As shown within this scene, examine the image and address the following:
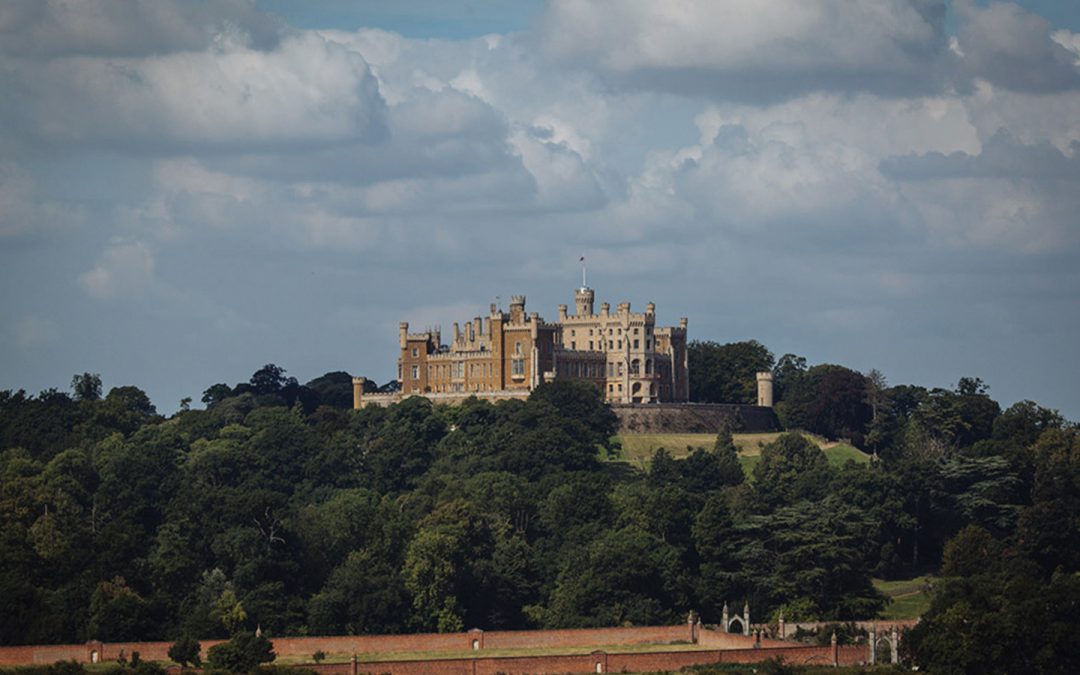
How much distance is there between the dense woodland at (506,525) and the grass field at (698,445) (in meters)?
1.56

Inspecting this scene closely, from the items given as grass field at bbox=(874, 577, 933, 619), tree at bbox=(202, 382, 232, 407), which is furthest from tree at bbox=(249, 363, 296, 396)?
grass field at bbox=(874, 577, 933, 619)

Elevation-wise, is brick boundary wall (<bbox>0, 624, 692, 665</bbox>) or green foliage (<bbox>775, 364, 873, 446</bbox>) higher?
green foliage (<bbox>775, 364, 873, 446</bbox>)

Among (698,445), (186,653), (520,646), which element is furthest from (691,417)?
(186,653)

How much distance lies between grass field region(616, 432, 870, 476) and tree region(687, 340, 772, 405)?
863 centimetres

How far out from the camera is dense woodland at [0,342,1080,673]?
81.4m

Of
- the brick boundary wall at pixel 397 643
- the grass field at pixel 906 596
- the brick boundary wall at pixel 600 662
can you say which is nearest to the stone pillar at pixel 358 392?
the grass field at pixel 906 596

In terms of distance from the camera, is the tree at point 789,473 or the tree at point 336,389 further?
the tree at point 336,389

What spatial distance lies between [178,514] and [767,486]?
27.8 metres

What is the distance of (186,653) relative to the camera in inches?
2854

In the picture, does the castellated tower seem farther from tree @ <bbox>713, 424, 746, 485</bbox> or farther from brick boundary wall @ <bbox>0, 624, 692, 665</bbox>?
brick boundary wall @ <bbox>0, 624, 692, 665</bbox>

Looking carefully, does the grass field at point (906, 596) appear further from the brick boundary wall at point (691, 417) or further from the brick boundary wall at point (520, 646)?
the brick boundary wall at point (691, 417)

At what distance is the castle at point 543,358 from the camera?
432ft

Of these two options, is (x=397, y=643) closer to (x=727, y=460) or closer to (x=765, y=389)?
(x=727, y=460)

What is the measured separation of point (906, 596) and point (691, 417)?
39.3 meters
